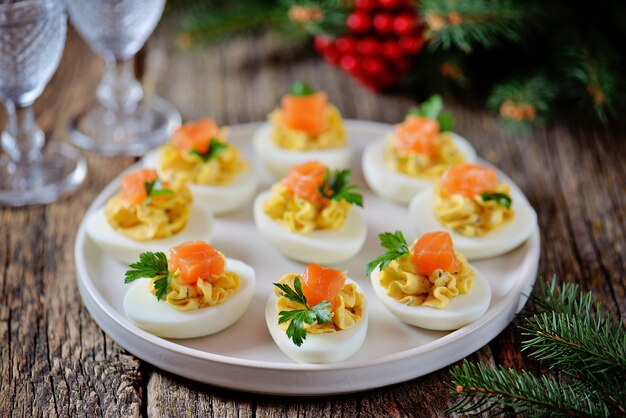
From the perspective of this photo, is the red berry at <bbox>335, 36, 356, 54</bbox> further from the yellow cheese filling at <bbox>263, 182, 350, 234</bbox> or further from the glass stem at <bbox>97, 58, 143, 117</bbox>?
the yellow cheese filling at <bbox>263, 182, 350, 234</bbox>

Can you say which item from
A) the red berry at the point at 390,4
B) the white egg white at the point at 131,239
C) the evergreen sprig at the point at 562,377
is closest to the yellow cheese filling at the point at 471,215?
the evergreen sprig at the point at 562,377

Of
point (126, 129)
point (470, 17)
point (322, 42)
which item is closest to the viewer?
point (470, 17)

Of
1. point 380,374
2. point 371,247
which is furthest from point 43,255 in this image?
point 380,374

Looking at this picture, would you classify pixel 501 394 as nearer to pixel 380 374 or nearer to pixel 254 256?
pixel 380 374

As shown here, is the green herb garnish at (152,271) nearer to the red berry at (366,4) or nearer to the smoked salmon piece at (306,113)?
the smoked salmon piece at (306,113)

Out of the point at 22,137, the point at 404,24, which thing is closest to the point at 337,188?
the point at 404,24

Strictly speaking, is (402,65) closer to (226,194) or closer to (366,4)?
(366,4)
